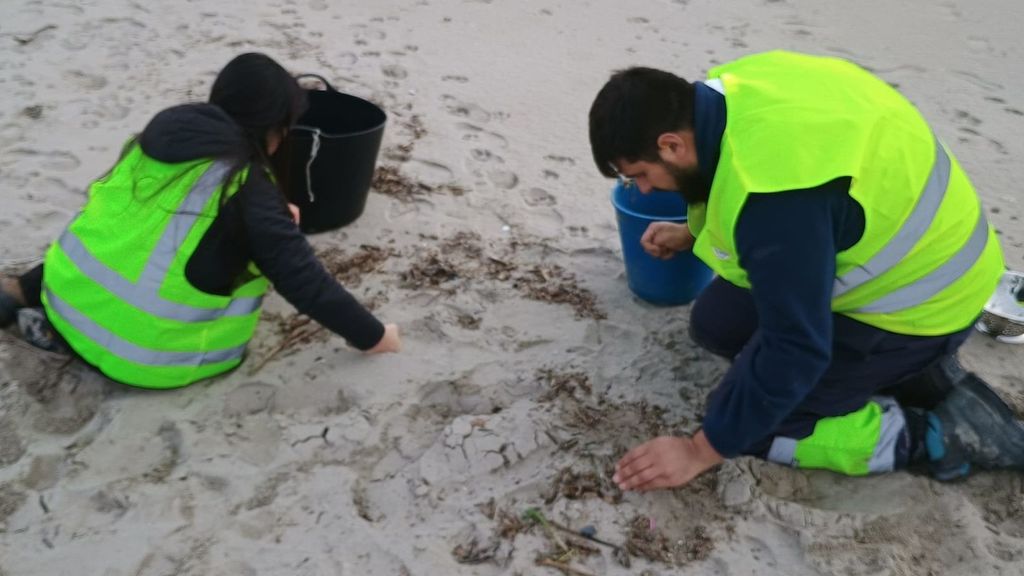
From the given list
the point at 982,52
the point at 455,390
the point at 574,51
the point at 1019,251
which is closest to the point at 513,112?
the point at 574,51

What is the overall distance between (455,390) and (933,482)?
1.22m

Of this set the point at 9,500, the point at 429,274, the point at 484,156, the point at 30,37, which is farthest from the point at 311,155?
the point at 30,37

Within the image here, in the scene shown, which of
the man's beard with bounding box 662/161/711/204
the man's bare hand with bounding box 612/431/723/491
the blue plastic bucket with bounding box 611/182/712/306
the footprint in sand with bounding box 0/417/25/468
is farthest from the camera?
the blue plastic bucket with bounding box 611/182/712/306

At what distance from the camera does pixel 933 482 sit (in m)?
2.18

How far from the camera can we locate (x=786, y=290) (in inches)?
66.0

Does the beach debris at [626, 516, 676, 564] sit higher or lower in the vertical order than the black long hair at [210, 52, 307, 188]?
lower

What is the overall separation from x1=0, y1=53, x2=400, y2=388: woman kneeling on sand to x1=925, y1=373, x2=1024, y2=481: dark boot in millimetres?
1479

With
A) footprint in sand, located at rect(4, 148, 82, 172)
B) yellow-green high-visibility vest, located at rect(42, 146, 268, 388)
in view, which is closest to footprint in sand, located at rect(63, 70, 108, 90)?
footprint in sand, located at rect(4, 148, 82, 172)

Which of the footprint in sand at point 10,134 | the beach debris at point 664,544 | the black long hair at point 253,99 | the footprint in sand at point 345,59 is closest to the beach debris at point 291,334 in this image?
the black long hair at point 253,99

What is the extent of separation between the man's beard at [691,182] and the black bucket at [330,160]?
1.32 meters

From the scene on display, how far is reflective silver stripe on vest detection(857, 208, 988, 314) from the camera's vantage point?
1947 millimetres

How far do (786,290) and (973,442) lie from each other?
2.79 ft

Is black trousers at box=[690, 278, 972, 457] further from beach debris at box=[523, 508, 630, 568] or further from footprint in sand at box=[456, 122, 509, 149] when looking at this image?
footprint in sand at box=[456, 122, 509, 149]

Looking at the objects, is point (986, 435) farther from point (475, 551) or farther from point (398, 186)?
point (398, 186)
